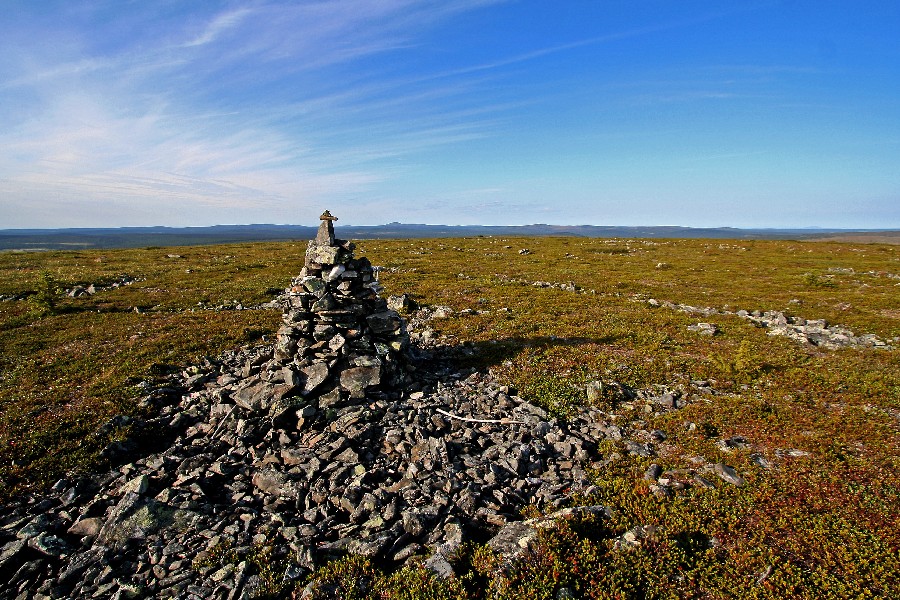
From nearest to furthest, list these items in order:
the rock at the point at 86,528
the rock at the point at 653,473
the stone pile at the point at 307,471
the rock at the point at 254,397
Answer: the stone pile at the point at 307,471 → the rock at the point at 86,528 → the rock at the point at 653,473 → the rock at the point at 254,397

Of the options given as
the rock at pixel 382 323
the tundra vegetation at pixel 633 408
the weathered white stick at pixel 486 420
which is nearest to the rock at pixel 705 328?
the tundra vegetation at pixel 633 408

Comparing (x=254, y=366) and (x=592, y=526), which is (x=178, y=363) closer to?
(x=254, y=366)

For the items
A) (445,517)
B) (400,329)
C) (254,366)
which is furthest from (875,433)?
(254,366)

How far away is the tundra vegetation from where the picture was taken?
802 centimetres

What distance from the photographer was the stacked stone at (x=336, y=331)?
14648mm

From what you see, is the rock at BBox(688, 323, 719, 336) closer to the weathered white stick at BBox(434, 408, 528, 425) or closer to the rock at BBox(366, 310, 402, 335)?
the weathered white stick at BBox(434, 408, 528, 425)

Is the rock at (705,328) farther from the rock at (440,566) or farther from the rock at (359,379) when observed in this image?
the rock at (440,566)

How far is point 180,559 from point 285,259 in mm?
60687

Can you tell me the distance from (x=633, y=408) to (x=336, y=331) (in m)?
11.1

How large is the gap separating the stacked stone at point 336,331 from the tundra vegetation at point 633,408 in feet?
17.1

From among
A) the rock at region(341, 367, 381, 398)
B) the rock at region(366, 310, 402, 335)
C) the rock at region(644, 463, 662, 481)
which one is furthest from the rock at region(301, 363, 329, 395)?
the rock at region(644, 463, 662, 481)

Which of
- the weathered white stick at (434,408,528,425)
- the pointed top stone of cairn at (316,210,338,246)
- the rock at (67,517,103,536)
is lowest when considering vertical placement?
the rock at (67,517,103,536)

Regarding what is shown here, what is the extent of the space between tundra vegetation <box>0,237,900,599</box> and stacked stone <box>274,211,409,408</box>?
5.23 meters

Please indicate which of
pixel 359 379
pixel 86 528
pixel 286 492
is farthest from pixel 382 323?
pixel 86 528
